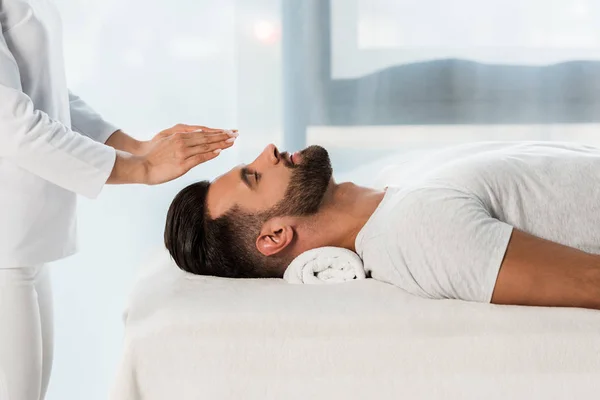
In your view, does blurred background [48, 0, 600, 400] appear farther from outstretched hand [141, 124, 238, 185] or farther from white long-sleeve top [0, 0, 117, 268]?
outstretched hand [141, 124, 238, 185]

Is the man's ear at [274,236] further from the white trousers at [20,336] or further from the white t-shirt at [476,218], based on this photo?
the white trousers at [20,336]

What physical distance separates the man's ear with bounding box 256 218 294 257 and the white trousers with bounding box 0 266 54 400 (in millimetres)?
482

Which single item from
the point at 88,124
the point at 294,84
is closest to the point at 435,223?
the point at 88,124

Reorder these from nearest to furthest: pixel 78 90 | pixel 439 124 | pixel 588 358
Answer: pixel 588 358, pixel 78 90, pixel 439 124

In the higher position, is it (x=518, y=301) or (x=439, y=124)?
(x=439, y=124)

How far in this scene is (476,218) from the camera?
4.44 ft

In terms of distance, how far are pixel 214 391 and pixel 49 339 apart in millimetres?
541

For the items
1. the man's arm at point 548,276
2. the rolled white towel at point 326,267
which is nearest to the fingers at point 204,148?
the rolled white towel at point 326,267

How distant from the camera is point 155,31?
260 cm

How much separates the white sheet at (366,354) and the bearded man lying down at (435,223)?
6 centimetres

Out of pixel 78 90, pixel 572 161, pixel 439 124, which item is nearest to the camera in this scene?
pixel 572 161

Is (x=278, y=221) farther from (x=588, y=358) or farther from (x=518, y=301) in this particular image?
(x=588, y=358)

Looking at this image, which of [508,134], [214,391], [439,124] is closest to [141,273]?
[214,391]

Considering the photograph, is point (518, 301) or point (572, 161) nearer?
point (518, 301)
